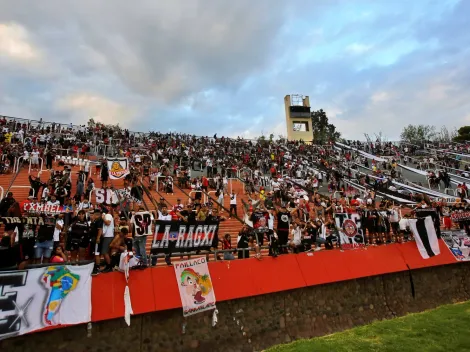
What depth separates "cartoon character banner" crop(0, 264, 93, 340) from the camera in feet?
21.4

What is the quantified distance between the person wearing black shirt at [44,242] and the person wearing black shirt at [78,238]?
0.49m

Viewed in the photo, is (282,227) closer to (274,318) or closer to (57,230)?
(274,318)

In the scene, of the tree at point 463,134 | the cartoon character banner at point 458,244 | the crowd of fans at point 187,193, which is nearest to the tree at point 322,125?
the tree at point 463,134

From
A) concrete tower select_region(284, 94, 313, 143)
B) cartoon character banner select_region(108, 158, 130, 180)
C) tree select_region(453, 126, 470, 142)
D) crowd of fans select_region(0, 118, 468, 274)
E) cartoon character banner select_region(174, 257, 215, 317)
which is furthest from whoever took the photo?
tree select_region(453, 126, 470, 142)

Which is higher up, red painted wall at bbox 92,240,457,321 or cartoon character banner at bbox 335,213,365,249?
cartoon character banner at bbox 335,213,365,249

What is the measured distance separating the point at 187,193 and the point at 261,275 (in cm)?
1143

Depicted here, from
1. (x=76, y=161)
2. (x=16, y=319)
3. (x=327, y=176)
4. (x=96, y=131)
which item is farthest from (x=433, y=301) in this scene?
(x=96, y=131)

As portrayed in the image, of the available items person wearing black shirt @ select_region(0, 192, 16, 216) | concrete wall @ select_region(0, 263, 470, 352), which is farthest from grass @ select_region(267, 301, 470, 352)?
person wearing black shirt @ select_region(0, 192, 16, 216)

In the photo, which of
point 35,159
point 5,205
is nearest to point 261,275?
point 5,205

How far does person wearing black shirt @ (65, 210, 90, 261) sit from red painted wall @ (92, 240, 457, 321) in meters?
2.05

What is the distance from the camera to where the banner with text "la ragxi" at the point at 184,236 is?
8953mm

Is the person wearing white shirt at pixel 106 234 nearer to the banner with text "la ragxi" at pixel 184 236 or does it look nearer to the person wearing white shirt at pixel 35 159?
the banner with text "la ragxi" at pixel 184 236

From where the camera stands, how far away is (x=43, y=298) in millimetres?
6926

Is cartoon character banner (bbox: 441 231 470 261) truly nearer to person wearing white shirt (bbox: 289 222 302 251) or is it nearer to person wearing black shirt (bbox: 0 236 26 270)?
person wearing white shirt (bbox: 289 222 302 251)
